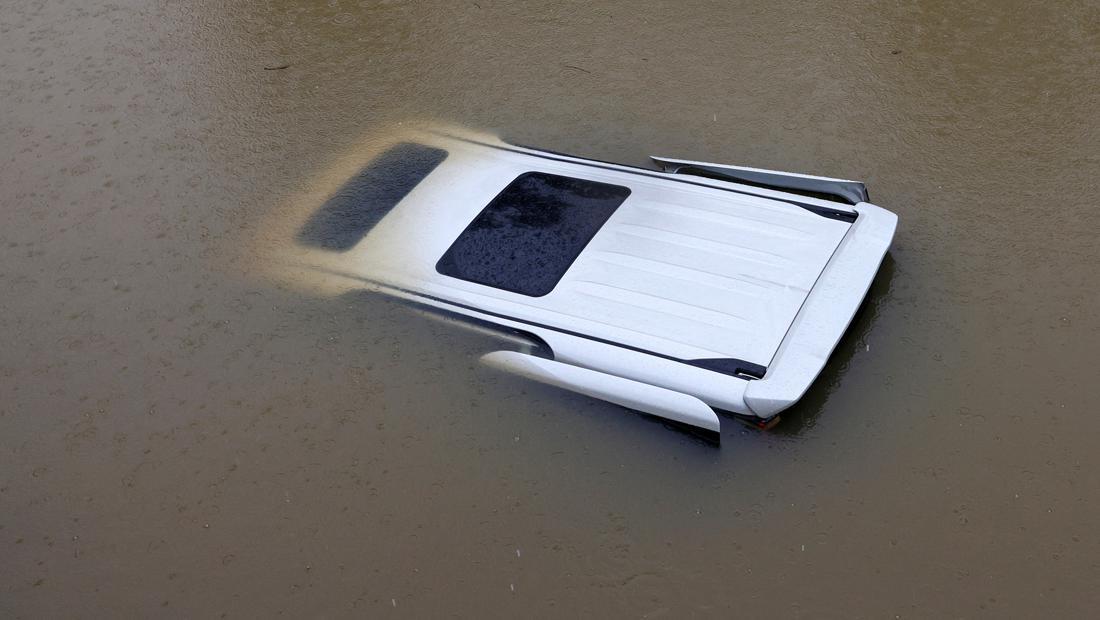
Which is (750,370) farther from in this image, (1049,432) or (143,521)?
(143,521)

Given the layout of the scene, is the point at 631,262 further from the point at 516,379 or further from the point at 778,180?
the point at 778,180

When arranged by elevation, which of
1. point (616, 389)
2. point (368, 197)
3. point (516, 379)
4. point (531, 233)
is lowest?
point (516, 379)

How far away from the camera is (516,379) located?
14.8 feet

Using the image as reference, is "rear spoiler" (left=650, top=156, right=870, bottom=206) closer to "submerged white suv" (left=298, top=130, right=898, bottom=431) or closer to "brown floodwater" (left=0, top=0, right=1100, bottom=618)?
"submerged white suv" (left=298, top=130, right=898, bottom=431)

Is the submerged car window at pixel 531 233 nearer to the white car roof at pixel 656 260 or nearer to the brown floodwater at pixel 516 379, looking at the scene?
the white car roof at pixel 656 260

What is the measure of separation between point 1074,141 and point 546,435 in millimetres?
3416

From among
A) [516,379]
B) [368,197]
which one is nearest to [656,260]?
[516,379]

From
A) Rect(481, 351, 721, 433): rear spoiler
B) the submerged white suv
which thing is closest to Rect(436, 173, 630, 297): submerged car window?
the submerged white suv

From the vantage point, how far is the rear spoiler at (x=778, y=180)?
4855 mm

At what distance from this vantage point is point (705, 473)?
4086mm

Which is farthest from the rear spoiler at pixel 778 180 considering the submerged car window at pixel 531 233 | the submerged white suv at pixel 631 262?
the submerged car window at pixel 531 233

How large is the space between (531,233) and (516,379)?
2.24ft

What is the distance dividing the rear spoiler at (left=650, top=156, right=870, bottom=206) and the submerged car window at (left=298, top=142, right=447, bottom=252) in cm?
128

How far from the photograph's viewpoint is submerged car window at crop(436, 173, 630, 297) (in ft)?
14.8
